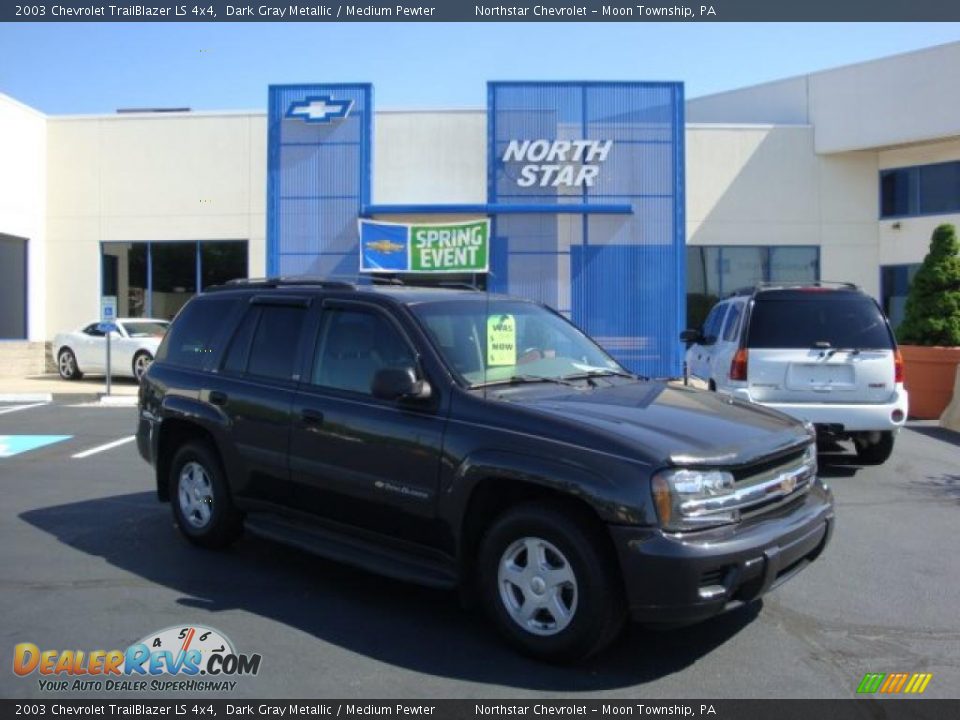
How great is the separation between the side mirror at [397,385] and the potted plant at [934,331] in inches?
441

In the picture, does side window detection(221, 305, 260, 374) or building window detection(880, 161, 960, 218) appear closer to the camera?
side window detection(221, 305, 260, 374)

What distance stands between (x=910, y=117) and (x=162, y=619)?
70.1 ft

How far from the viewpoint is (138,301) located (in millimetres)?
22609

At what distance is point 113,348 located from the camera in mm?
19000

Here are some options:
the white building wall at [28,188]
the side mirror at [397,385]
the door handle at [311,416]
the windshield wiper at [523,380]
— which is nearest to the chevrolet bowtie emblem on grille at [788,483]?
the windshield wiper at [523,380]

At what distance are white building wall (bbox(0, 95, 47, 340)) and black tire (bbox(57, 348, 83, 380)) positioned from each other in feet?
8.67

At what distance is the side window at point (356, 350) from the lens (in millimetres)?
4866

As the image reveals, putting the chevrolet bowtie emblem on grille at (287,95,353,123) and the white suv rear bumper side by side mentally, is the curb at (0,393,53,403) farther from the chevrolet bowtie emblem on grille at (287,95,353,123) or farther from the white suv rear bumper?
the white suv rear bumper

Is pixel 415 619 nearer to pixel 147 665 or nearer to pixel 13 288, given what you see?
pixel 147 665

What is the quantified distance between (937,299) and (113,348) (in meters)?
16.4

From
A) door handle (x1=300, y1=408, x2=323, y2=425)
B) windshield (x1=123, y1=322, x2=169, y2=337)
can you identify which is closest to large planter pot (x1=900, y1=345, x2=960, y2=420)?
door handle (x1=300, y1=408, x2=323, y2=425)

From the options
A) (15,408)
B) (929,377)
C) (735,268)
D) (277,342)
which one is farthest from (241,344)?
(735,268)

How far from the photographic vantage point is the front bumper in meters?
3.64
